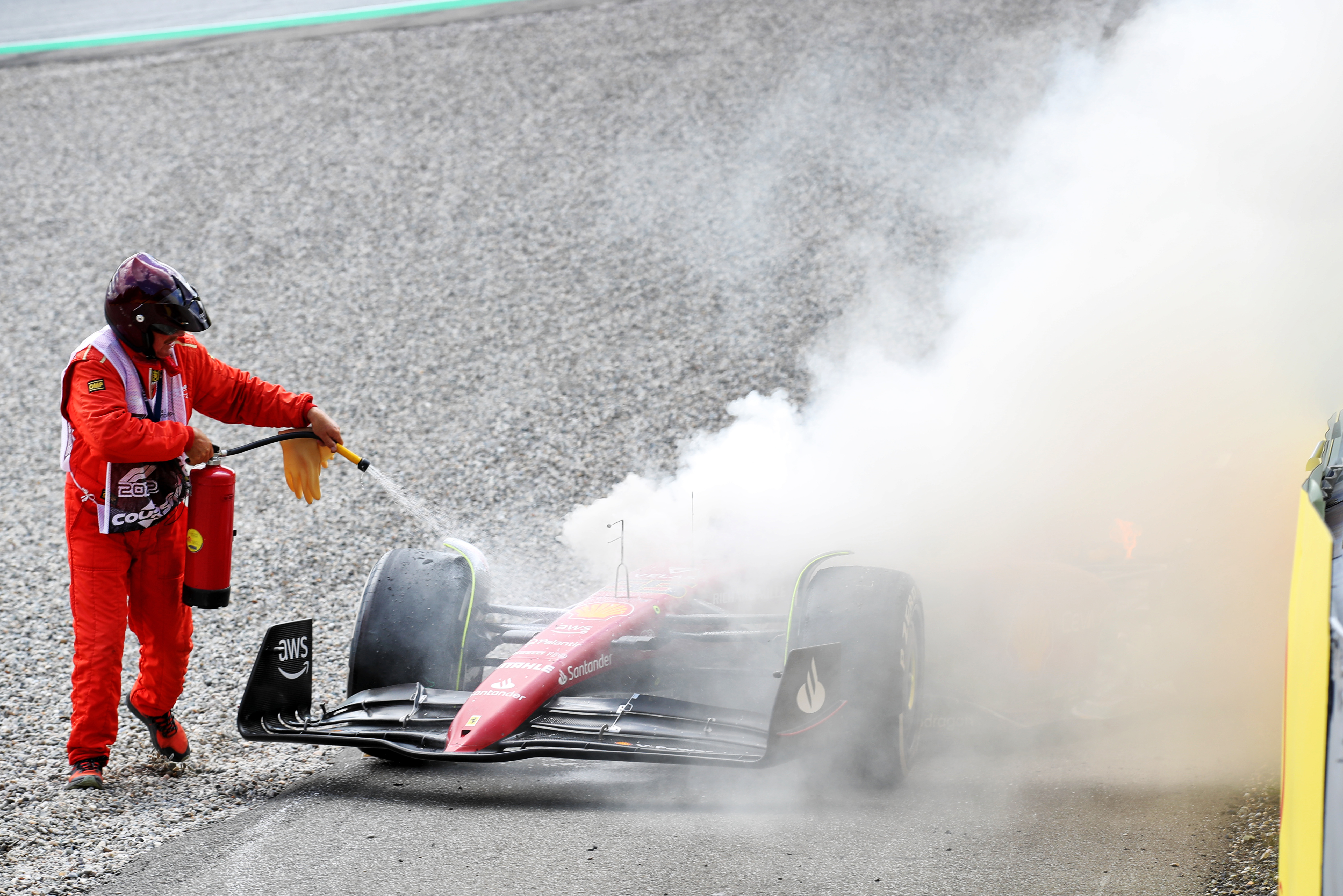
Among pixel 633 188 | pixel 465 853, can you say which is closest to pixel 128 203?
pixel 633 188

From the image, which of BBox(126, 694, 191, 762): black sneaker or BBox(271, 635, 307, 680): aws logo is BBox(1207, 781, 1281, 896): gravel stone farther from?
BBox(126, 694, 191, 762): black sneaker

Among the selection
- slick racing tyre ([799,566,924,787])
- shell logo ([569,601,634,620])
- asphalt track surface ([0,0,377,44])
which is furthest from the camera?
asphalt track surface ([0,0,377,44])

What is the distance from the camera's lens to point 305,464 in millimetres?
4727

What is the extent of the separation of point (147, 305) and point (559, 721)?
6.79 ft

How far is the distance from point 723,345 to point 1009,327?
3.11 m

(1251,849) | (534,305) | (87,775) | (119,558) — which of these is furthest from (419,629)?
(534,305)

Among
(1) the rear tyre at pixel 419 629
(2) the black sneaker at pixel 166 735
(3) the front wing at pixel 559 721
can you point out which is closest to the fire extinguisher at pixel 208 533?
(3) the front wing at pixel 559 721

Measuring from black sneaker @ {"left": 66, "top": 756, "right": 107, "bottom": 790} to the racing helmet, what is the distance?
58.5 inches

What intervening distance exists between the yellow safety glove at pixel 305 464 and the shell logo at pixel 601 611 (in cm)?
115

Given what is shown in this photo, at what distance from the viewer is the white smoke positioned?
16.9 ft

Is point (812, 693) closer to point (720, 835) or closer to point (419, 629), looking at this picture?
point (720, 835)

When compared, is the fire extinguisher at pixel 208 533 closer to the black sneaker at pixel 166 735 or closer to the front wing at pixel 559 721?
the front wing at pixel 559 721

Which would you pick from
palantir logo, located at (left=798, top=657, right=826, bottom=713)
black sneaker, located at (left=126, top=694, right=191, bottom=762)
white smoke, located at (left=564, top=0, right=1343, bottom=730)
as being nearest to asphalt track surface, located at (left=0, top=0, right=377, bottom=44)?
white smoke, located at (left=564, top=0, right=1343, bottom=730)

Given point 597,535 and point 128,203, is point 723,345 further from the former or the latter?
point 128,203
